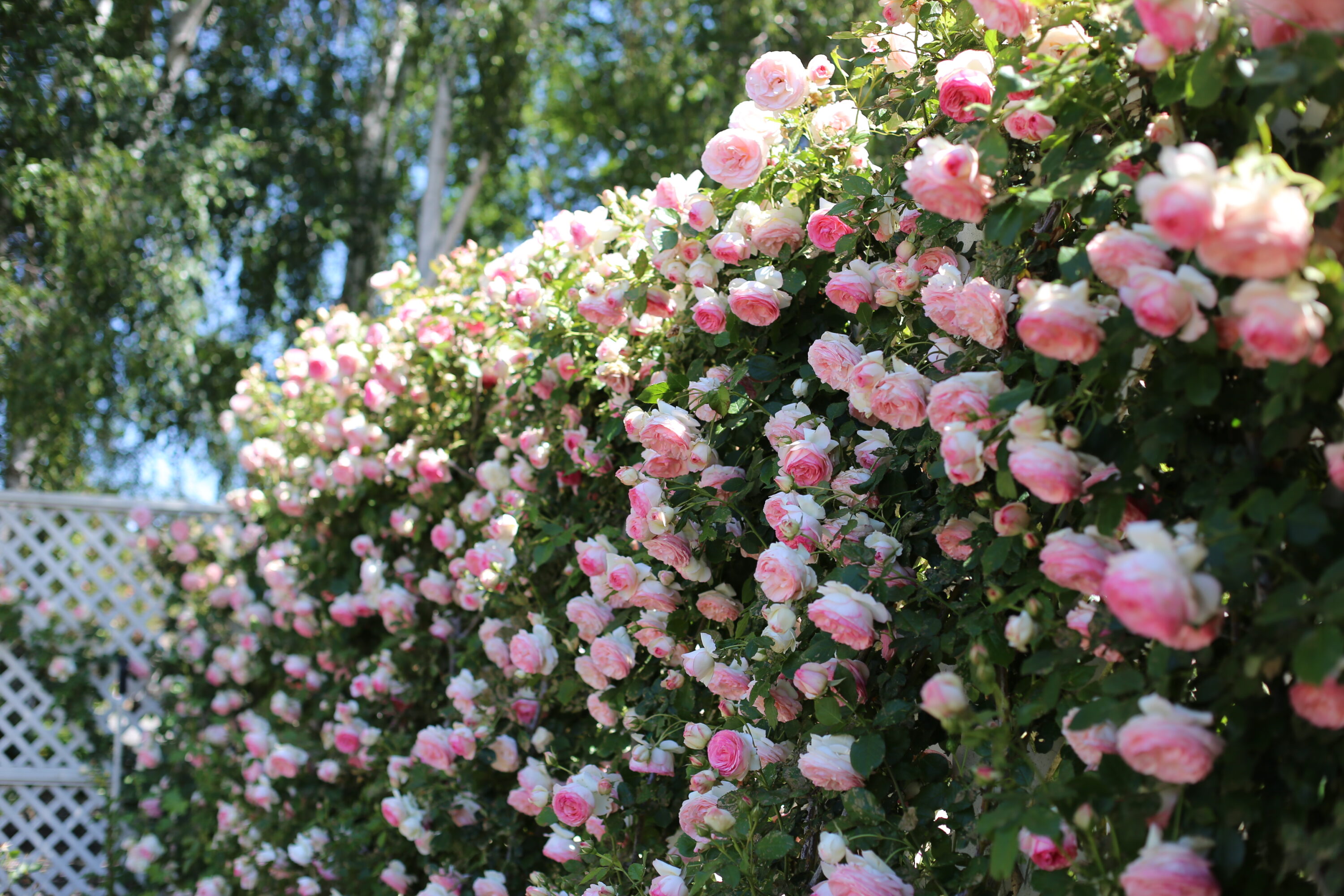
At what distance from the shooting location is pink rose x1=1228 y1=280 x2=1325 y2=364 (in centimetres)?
76

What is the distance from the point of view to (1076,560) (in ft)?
3.02

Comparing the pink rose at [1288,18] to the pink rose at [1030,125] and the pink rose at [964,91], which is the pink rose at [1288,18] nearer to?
the pink rose at [1030,125]

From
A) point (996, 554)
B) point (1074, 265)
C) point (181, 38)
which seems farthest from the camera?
point (181, 38)

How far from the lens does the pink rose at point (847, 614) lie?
1.12 metres

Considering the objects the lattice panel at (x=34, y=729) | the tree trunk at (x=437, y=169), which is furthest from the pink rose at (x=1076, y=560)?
the tree trunk at (x=437, y=169)

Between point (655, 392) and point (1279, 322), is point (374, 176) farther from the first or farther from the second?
point (1279, 322)

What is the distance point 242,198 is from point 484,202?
133 inches

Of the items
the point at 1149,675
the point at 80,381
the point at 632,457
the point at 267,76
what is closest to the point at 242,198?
the point at 267,76

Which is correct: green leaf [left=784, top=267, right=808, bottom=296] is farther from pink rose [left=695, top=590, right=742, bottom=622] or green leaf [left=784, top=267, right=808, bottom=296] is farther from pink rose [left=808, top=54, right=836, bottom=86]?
pink rose [left=695, top=590, right=742, bottom=622]

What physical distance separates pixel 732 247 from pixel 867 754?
725 millimetres

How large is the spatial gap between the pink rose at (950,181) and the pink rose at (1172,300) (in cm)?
22

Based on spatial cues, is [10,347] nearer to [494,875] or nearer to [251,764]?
[251,764]

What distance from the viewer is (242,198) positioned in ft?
20.4

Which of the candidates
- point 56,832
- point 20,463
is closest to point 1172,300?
point 56,832
